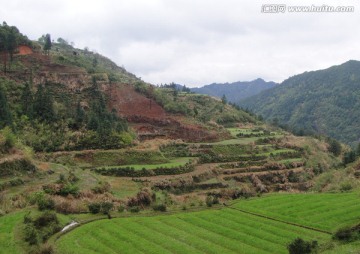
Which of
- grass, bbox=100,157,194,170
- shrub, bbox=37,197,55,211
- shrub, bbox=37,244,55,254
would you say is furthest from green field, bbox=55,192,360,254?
grass, bbox=100,157,194,170

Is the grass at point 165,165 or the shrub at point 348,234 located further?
the grass at point 165,165

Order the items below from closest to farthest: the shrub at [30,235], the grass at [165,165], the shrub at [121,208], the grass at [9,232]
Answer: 1. the grass at [9,232]
2. the shrub at [30,235]
3. the shrub at [121,208]
4. the grass at [165,165]

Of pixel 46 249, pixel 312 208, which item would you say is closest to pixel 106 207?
pixel 46 249

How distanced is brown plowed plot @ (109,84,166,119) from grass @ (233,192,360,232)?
3934 centimetres

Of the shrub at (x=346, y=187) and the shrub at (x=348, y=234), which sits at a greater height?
the shrub at (x=348, y=234)

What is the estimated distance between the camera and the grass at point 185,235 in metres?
21.0

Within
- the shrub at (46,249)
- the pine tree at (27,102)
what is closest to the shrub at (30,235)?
the shrub at (46,249)

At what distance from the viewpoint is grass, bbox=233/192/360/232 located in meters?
26.3

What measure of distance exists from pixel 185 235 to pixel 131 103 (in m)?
50.9

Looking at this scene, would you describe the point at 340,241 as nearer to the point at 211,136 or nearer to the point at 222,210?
the point at 222,210

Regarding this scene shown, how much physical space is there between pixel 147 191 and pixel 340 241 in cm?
1951

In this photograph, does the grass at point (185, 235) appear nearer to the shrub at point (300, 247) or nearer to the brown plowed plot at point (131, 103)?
the shrub at point (300, 247)

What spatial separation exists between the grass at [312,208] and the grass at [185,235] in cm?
147

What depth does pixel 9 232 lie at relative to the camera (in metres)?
21.5
